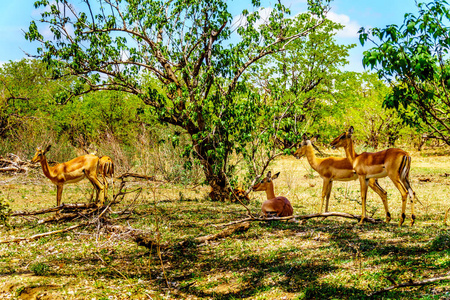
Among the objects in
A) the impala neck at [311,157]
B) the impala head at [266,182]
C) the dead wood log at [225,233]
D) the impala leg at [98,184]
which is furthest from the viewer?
the impala leg at [98,184]

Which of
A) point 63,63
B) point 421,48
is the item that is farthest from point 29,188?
point 421,48

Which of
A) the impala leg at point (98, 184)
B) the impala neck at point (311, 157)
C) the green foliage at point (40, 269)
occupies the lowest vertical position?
the green foliage at point (40, 269)

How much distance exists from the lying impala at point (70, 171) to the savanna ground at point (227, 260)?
1241mm

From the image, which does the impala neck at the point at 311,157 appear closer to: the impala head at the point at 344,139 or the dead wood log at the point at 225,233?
the impala head at the point at 344,139

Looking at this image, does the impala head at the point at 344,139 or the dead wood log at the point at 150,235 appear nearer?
the dead wood log at the point at 150,235

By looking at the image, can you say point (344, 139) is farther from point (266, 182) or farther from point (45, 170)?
point (45, 170)

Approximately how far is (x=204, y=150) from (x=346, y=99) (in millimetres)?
23222

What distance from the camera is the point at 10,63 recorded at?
129 ft

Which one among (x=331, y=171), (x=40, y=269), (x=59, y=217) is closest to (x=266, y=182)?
(x=331, y=171)

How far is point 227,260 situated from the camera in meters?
6.81

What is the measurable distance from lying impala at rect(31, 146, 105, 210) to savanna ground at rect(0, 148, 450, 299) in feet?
4.07

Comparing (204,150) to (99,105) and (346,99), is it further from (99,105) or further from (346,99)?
(346,99)

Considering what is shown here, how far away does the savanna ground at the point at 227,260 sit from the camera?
5157 mm

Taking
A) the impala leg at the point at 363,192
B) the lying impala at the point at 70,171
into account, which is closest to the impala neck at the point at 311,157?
the impala leg at the point at 363,192
